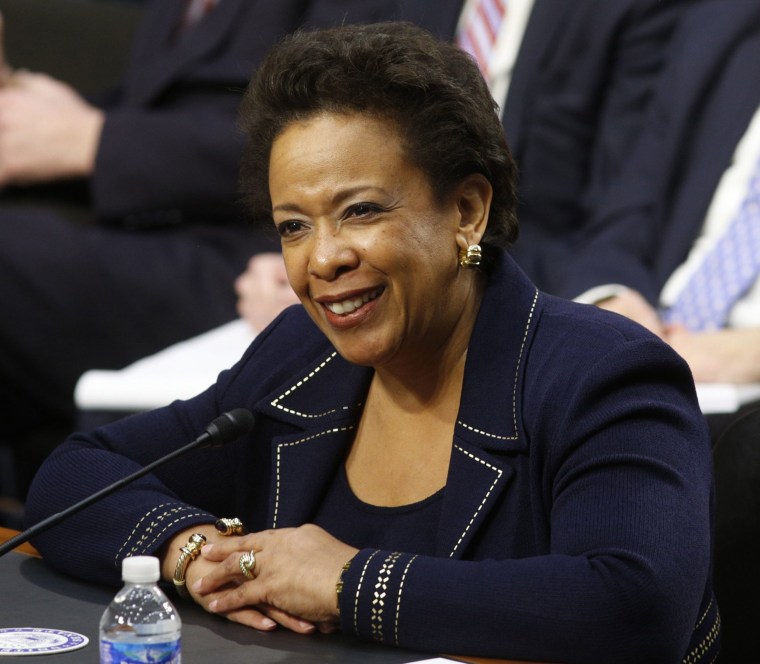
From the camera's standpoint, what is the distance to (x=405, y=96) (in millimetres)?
1608

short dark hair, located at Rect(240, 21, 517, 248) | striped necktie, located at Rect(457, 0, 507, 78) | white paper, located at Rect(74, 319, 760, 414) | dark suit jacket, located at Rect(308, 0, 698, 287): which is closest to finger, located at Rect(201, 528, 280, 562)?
short dark hair, located at Rect(240, 21, 517, 248)

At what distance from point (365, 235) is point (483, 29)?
1.75m

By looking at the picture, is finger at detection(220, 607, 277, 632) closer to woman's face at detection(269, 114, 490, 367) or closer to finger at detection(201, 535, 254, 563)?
finger at detection(201, 535, 254, 563)

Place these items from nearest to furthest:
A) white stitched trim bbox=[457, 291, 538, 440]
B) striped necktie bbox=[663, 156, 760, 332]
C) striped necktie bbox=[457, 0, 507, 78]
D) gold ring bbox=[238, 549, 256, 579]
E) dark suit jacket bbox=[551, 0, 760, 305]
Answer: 1. gold ring bbox=[238, 549, 256, 579]
2. white stitched trim bbox=[457, 291, 538, 440]
3. striped necktie bbox=[663, 156, 760, 332]
4. dark suit jacket bbox=[551, 0, 760, 305]
5. striped necktie bbox=[457, 0, 507, 78]

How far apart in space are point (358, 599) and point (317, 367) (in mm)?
561

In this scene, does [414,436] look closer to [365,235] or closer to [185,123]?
[365,235]

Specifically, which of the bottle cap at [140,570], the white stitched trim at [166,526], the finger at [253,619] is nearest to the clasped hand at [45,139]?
the white stitched trim at [166,526]

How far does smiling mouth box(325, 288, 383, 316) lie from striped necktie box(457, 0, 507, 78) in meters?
1.68

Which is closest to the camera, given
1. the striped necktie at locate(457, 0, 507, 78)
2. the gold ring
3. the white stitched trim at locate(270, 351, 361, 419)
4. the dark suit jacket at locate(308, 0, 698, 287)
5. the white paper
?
the gold ring

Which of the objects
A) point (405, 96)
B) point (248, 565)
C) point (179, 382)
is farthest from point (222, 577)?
point (179, 382)

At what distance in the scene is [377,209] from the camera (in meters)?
1.60

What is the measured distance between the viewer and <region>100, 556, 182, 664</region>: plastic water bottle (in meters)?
1.12

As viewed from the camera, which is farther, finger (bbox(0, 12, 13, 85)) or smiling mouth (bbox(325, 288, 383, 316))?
finger (bbox(0, 12, 13, 85))

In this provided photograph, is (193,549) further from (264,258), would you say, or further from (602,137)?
(602,137)
